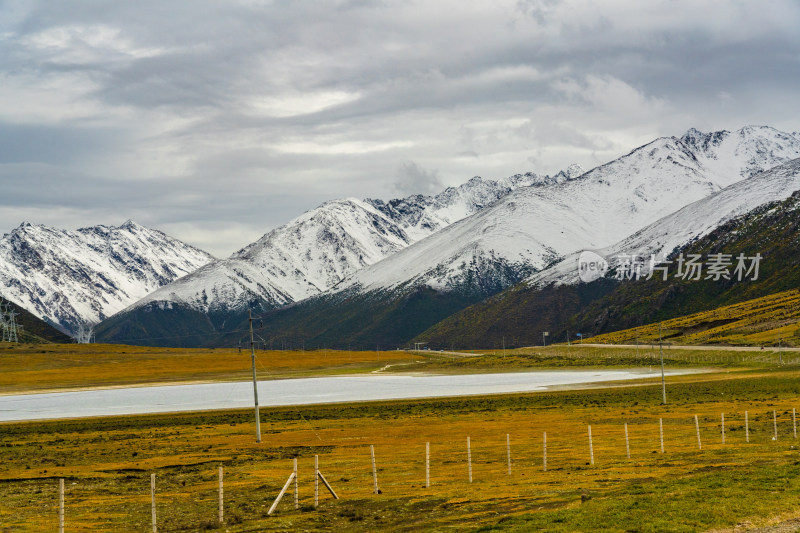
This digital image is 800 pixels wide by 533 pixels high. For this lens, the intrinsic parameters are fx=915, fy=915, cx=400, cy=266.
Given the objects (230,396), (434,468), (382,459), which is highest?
(434,468)

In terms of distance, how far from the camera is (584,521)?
34.2 m

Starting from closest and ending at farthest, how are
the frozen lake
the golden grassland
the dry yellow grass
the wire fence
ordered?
1. the golden grassland
2. the dry yellow grass
3. the wire fence
4. the frozen lake

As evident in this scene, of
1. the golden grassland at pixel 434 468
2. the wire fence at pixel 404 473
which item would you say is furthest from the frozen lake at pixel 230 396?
the wire fence at pixel 404 473

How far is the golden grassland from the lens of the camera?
124ft

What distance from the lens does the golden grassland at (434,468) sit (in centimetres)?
3766

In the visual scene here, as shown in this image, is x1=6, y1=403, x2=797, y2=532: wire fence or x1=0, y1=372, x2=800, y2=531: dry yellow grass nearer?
x1=0, y1=372, x2=800, y2=531: dry yellow grass

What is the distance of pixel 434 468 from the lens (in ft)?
191

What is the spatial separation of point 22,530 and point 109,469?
26929 millimetres

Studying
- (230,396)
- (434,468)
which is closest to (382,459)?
(434,468)

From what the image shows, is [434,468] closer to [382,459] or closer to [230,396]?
[382,459]

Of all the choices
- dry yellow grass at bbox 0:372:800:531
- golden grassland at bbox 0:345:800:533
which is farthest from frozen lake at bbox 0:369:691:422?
golden grassland at bbox 0:345:800:533

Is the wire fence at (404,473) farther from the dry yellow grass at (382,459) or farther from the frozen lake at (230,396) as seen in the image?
the frozen lake at (230,396)

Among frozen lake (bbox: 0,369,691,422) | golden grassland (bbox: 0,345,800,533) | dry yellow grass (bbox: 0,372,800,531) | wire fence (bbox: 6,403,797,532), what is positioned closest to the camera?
golden grassland (bbox: 0,345,800,533)

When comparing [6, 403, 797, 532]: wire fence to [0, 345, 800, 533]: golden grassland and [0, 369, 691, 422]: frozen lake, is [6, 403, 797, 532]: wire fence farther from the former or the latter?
[0, 369, 691, 422]: frozen lake
